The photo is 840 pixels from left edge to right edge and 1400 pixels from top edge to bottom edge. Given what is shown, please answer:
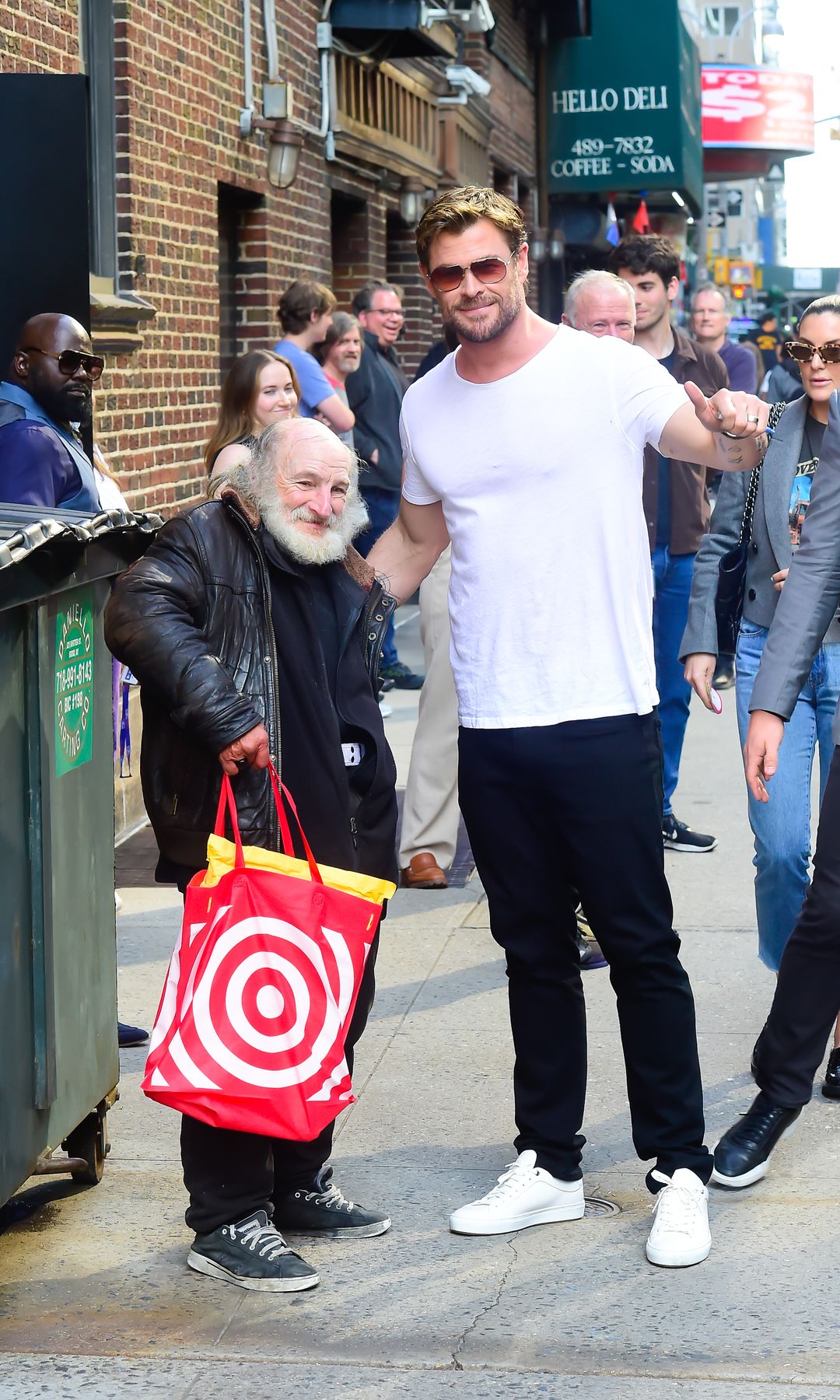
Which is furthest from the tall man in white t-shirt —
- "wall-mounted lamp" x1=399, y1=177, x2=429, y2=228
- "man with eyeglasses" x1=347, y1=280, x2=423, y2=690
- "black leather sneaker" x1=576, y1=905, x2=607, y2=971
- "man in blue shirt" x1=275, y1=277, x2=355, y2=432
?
"wall-mounted lamp" x1=399, y1=177, x2=429, y2=228

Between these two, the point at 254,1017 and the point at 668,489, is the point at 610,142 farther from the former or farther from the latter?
the point at 254,1017

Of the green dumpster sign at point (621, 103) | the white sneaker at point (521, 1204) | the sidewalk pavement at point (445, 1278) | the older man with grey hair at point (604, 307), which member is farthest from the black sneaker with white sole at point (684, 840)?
the green dumpster sign at point (621, 103)

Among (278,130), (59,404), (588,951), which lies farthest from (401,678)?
(59,404)

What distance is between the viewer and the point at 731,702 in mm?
10336

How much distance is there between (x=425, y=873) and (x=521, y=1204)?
106 inches

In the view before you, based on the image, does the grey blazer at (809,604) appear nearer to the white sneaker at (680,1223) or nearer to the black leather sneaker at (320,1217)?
the white sneaker at (680,1223)

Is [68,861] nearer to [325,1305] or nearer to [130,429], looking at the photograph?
[325,1305]

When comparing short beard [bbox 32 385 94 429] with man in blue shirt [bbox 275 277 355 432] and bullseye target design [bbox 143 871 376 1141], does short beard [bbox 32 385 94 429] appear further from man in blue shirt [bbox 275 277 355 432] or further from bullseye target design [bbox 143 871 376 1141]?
man in blue shirt [bbox 275 277 355 432]

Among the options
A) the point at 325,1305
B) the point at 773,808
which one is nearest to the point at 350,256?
the point at 773,808

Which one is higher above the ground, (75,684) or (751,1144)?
(75,684)

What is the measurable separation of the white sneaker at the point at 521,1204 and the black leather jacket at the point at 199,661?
0.79m

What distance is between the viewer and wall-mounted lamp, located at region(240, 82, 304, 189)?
9359mm

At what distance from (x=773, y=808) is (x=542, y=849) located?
90 centimetres

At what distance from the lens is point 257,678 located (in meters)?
3.55
